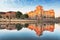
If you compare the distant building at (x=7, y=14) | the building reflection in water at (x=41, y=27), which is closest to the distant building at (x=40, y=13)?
the building reflection in water at (x=41, y=27)

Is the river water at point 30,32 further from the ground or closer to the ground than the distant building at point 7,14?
closer to the ground

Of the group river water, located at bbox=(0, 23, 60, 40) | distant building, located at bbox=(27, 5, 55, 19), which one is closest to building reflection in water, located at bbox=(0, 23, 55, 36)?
river water, located at bbox=(0, 23, 60, 40)

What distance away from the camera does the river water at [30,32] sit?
3.96 metres

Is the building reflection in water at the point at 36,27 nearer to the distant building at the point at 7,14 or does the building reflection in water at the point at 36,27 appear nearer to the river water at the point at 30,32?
the river water at the point at 30,32

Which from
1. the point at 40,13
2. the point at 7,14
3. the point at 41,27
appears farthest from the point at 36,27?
the point at 7,14

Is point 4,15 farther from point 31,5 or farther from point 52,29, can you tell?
point 52,29

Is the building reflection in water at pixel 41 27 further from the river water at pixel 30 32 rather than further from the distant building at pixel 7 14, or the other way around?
the distant building at pixel 7 14

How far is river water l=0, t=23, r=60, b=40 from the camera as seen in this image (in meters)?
3.96

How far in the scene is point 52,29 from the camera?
4.00 m

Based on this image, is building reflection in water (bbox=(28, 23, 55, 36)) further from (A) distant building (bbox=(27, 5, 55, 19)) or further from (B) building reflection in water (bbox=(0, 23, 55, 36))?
(A) distant building (bbox=(27, 5, 55, 19))

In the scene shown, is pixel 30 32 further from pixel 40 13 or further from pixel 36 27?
pixel 40 13

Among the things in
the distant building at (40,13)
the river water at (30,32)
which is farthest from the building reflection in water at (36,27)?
the distant building at (40,13)

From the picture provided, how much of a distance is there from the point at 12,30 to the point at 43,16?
63 cm

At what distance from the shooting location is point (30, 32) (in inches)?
156
